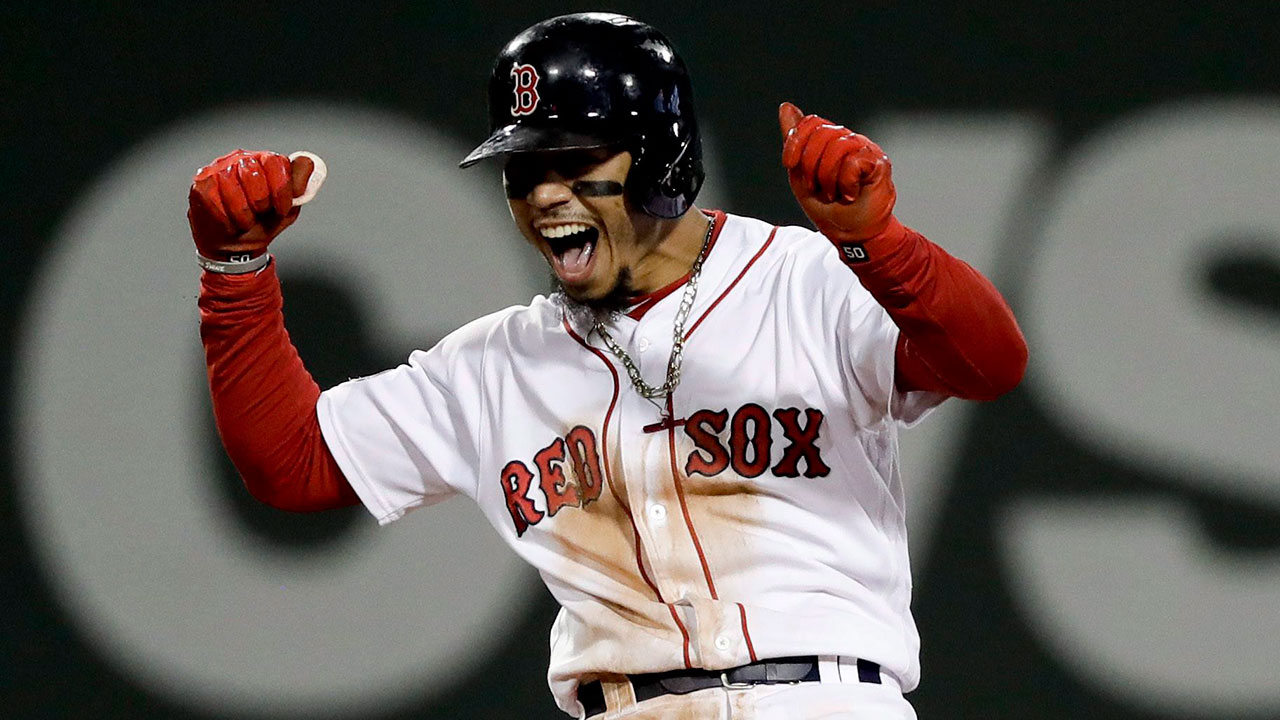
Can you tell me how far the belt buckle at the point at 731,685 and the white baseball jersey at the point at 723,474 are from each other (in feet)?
0.07

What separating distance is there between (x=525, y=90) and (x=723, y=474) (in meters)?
0.55

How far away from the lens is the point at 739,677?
1.97 m

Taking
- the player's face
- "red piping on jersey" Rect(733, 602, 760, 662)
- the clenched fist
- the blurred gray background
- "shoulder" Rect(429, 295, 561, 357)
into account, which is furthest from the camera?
the blurred gray background

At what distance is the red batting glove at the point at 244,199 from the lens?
2.03 meters

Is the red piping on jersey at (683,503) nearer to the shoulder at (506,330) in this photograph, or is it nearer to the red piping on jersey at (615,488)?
the red piping on jersey at (615,488)

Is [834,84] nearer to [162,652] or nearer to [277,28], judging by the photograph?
[277,28]

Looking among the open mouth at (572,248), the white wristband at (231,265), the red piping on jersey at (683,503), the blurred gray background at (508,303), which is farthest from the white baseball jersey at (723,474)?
the blurred gray background at (508,303)

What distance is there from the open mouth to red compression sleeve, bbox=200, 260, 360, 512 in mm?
368

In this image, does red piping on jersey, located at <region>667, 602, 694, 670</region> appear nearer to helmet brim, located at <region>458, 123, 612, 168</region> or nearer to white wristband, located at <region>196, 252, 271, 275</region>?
helmet brim, located at <region>458, 123, 612, 168</region>

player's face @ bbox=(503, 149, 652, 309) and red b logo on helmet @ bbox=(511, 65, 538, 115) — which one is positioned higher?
red b logo on helmet @ bbox=(511, 65, 538, 115)

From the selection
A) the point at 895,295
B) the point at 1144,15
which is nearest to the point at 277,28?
the point at 1144,15

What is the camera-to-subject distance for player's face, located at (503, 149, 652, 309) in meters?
2.07

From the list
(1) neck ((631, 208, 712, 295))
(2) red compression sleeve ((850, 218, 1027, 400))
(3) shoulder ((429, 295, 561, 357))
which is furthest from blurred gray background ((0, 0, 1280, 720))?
Result: (2) red compression sleeve ((850, 218, 1027, 400))

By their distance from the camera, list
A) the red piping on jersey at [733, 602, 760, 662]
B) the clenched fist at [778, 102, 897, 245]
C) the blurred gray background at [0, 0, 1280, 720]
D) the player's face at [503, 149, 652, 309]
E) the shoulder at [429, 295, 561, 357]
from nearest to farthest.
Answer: the clenched fist at [778, 102, 897, 245] < the red piping on jersey at [733, 602, 760, 662] < the player's face at [503, 149, 652, 309] < the shoulder at [429, 295, 561, 357] < the blurred gray background at [0, 0, 1280, 720]
